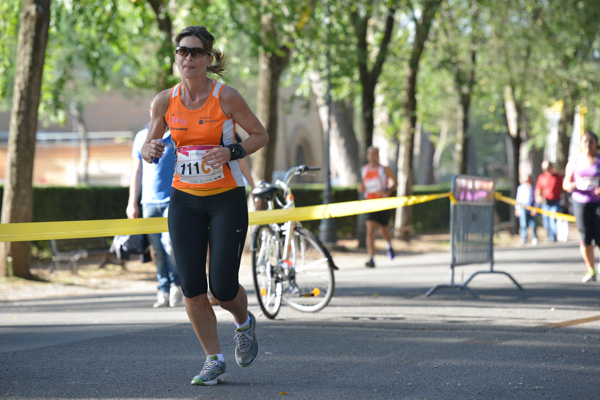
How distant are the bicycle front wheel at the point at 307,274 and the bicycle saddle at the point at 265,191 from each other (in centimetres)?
45

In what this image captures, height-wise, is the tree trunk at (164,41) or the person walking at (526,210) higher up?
the tree trunk at (164,41)

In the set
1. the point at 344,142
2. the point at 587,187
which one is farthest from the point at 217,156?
the point at 344,142

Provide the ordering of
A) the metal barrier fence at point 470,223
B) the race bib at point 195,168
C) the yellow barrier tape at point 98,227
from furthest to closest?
1. the metal barrier fence at point 470,223
2. the yellow barrier tape at point 98,227
3. the race bib at point 195,168

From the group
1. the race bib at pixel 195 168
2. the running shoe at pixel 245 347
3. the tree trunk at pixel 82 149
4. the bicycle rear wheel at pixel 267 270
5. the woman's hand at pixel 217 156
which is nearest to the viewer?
the woman's hand at pixel 217 156

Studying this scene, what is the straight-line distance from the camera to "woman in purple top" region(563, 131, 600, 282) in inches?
432

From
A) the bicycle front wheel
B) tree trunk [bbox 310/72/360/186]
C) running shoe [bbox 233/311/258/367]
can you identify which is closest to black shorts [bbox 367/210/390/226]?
the bicycle front wheel

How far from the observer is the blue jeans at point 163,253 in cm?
884

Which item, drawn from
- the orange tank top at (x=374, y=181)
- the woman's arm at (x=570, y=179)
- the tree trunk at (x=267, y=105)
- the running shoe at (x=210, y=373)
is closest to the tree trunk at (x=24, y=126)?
the orange tank top at (x=374, y=181)

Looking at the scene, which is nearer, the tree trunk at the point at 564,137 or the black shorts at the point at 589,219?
the black shorts at the point at 589,219

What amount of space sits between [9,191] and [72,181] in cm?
4236

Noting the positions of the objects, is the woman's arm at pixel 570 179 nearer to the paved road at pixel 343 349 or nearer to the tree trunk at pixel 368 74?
the paved road at pixel 343 349

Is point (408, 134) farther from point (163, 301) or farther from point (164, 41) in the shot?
point (163, 301)

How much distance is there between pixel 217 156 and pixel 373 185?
962cm

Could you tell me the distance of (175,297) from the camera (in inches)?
371
